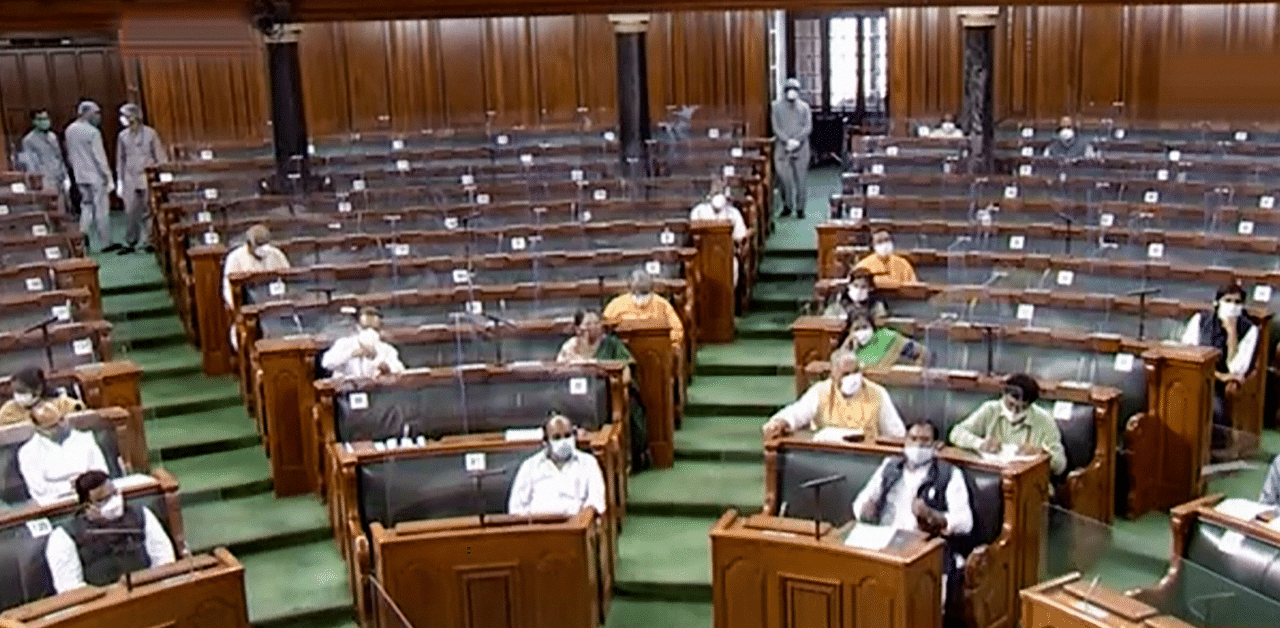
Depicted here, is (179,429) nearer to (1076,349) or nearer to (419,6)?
(419,6)

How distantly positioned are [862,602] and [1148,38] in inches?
492

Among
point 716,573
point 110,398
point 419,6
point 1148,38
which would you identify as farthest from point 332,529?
point 1148,38

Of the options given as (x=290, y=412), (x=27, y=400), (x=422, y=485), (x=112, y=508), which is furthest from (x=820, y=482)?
(x=27, y=400)

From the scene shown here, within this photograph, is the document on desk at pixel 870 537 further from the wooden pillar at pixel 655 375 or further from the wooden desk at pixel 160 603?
the wooden pillar at pixel 655 375

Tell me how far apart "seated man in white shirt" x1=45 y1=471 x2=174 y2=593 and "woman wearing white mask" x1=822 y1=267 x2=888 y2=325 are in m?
4.07

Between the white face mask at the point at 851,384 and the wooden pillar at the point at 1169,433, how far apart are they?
137cm

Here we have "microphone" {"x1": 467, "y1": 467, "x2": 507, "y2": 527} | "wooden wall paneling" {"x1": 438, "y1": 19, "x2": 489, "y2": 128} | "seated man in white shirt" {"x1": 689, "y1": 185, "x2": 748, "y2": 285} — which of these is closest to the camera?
"microphone" {"x1": 467, "y1": 467, "x2": 507, "y2": 527}

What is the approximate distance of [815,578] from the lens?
5.94 meters

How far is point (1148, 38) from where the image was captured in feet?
54.4

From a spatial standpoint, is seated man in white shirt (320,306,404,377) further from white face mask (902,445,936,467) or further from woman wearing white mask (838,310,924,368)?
white face mask (902,445,936,467)

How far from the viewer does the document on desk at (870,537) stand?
5.85 meters

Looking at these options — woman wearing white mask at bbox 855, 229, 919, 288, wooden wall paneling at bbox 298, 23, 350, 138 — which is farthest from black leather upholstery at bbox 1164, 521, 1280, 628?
wooden wall paneling at bbox 298, 23, 350, 138

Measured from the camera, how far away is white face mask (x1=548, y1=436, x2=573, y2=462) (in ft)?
22.1

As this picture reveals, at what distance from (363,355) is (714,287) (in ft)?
9.95
